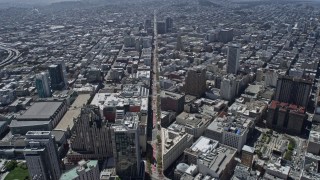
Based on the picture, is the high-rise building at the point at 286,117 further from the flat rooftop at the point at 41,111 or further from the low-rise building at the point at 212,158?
the flat rooftop at the point at 41,111

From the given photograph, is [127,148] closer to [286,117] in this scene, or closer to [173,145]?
[173,145]

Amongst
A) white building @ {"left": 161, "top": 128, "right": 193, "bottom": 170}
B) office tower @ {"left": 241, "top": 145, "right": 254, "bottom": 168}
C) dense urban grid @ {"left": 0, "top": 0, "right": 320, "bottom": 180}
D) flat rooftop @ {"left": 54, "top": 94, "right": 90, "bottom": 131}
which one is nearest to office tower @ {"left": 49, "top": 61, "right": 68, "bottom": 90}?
dense urban grid @ {"left": 0, "top": 0, "right": 320, "bottom": 180}

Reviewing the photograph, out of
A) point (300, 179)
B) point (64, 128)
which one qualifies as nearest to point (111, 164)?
point (64, 128)

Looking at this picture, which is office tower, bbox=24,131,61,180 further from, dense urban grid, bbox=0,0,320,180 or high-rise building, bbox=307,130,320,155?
high-rise building, bbox=307,130,320,155

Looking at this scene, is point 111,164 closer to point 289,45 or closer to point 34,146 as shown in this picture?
point 34,146

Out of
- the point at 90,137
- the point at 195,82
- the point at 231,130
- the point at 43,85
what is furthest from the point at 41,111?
the point at 231,130

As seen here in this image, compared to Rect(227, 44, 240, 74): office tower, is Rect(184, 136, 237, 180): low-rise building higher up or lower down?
lower down
